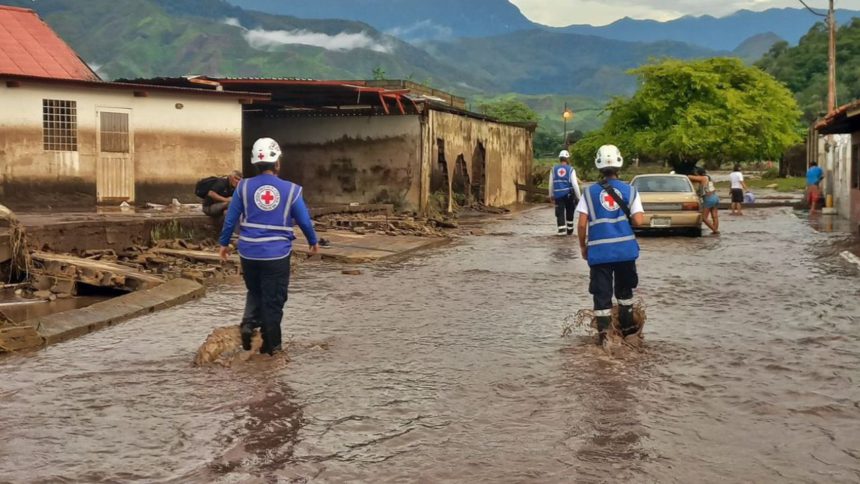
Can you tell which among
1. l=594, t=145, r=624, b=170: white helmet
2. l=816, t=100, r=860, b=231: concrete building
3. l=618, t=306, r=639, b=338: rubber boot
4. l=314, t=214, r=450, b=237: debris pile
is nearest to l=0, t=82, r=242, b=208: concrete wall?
l=314, t=214, r=450, b=237: debris pile

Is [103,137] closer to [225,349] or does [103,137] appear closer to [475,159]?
[225,349]

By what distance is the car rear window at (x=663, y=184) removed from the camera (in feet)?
67.5

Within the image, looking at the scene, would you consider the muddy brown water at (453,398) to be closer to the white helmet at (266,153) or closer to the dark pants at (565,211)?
the white helmet at (266,153)

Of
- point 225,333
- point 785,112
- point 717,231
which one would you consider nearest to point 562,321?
point 225,333

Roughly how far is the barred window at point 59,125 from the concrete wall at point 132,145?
0.34ft

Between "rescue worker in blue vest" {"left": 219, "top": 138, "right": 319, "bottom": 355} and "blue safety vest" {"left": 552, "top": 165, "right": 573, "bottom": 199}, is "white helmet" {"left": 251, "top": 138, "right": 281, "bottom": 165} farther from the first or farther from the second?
"blue safety vest" {"left": 552, "top": 165, "right": 573, "bottom": 199}

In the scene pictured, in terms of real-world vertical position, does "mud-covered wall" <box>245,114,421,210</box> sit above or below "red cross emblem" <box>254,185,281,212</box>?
above

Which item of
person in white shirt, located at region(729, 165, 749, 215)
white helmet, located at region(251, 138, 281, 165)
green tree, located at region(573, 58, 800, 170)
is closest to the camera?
white helmet, located at region(251, 138, 281, 165)

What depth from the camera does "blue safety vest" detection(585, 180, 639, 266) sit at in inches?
309

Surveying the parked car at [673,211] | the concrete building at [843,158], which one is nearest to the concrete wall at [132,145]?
the parked car at [673,211]

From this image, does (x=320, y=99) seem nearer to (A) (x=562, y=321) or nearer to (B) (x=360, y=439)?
(A) (x=562, y=321)

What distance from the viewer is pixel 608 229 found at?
7.89 meters

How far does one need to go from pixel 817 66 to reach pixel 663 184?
289ft

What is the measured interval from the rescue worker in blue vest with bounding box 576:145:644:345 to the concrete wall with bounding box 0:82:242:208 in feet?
48.6
